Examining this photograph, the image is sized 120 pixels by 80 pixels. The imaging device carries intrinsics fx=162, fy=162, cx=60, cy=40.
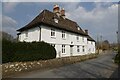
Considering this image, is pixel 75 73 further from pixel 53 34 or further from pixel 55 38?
pixel 53 34

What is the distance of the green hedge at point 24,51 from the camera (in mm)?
13773

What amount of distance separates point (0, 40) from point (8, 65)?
2260 mm

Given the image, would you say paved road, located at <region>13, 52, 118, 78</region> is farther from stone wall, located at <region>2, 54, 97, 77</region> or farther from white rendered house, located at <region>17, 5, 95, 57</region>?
white rendered house, located at <region>17, 5, 95, 57</region>

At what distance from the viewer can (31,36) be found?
25.2 metres

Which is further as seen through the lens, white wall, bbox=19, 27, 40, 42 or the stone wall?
white wall, bbox=19, 27, 40, 42

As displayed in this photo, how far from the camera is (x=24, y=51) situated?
51.9 ft

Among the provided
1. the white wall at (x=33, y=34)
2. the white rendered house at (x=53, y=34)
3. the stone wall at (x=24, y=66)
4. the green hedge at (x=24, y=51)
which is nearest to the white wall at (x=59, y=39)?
the white rendered house at (x=53, y=34)

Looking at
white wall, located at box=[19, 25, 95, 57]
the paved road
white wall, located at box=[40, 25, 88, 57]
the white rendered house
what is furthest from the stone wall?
the white rendered house

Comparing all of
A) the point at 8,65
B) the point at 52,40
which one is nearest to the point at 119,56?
the point at 52,40

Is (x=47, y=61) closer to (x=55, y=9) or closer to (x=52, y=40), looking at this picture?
(x=52, y=40)

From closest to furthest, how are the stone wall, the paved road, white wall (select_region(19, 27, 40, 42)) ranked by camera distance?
the paved road < the stone wall < white wall (select_region(19, 27, 40, 42))

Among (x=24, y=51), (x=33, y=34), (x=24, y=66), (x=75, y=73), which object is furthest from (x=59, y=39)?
(x=75, y=73)

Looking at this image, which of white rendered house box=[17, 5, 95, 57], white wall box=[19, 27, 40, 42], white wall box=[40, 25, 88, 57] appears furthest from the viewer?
white wall box=[19, 27, 40, 42]

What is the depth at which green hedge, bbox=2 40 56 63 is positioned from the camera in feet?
45.2
